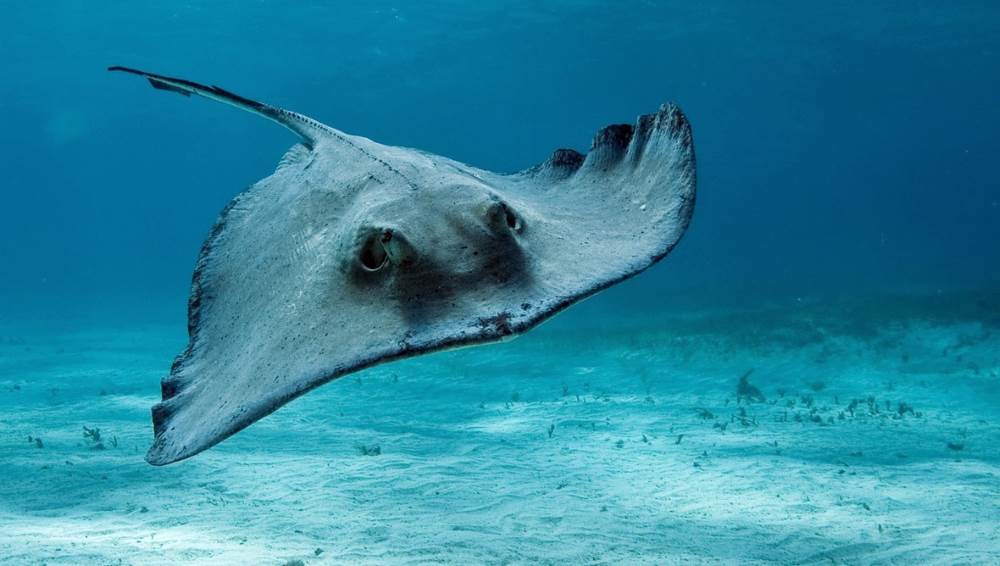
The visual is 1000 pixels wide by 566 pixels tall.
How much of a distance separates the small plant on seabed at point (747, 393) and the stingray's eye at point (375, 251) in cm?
1097

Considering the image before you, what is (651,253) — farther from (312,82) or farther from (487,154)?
(487,154)

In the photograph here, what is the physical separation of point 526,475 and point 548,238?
5239 mm

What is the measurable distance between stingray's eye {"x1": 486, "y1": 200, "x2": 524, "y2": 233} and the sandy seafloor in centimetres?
342

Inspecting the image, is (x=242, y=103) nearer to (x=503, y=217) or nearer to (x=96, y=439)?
(x=503, y=217)

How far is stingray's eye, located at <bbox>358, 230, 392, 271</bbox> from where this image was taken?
2703mm

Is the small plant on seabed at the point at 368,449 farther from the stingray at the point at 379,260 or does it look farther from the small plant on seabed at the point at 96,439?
the stingray at the point at 379,260

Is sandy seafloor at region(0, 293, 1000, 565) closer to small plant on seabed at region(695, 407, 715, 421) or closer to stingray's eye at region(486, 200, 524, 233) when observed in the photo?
small plant on seabed at region(695, 407, 715, 421)

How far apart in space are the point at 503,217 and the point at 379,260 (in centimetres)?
62

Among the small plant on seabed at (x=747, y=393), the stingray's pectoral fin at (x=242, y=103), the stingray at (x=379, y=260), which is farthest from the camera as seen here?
the small plant on seabed at (x=747, y=393)

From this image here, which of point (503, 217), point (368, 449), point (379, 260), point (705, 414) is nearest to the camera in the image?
point (379, 260)

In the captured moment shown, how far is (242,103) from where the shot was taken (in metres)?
3.96

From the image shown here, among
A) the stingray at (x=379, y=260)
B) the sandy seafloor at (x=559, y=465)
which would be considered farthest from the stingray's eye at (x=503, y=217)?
the sandy seafloor at (x=559, y=465)

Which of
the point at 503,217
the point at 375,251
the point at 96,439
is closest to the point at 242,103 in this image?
the point at 375,251

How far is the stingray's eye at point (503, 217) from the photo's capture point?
9.58ft
